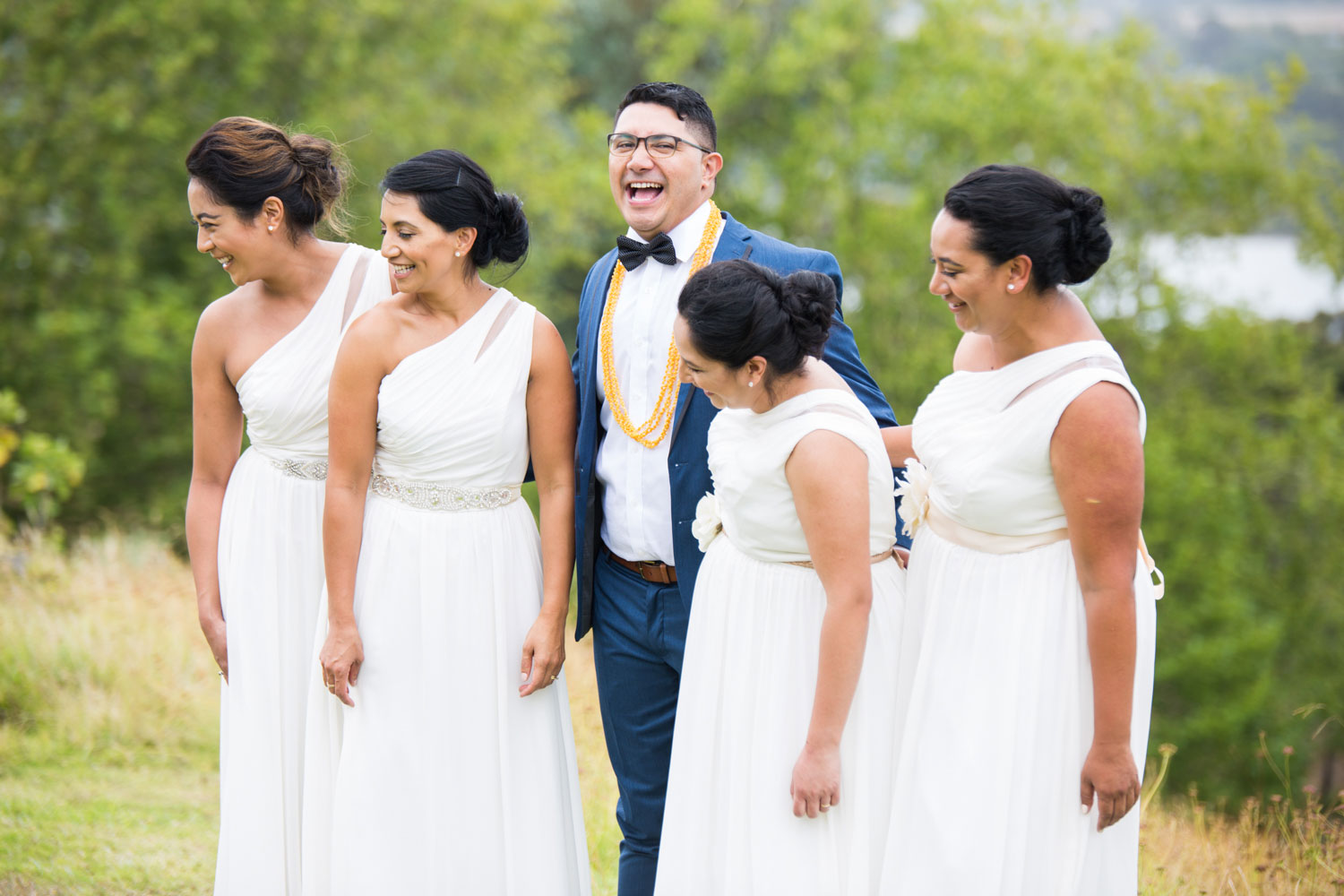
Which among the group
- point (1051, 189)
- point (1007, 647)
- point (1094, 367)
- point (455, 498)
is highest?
point (1051, 189)

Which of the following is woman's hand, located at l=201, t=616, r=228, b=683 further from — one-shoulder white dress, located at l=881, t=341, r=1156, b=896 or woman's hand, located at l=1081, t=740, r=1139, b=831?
woman's hand, located at l=1081, t=740, r=1139, b=831

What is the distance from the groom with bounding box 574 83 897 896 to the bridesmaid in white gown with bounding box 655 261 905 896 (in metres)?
0.43

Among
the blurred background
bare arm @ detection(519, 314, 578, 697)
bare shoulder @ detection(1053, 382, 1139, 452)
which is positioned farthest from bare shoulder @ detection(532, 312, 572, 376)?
the blurred background

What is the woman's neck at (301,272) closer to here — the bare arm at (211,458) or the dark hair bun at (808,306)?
the bare arm at (211,458)

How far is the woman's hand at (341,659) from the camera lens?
10.3ft

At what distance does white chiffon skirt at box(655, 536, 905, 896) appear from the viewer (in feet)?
8.93

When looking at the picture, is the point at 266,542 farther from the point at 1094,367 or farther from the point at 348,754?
the point at 1094,367

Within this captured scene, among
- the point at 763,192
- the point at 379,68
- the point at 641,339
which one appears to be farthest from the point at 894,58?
the point at 641,339

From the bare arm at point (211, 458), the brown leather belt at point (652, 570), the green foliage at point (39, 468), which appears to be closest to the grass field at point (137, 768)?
the green foliage at point (39, 468)

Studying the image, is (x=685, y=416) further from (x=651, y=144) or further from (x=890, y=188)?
(x=890, y=188)

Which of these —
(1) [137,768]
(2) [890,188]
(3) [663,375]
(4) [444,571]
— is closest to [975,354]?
(3) [663,375]

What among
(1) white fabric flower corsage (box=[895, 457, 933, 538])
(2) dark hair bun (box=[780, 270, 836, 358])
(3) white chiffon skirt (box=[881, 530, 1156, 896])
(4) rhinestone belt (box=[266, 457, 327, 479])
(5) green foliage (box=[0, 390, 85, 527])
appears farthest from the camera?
(5) green foliage (box=[0, 390, 85, 527])

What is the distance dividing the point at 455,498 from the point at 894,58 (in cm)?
1793

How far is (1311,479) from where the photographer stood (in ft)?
52.7
